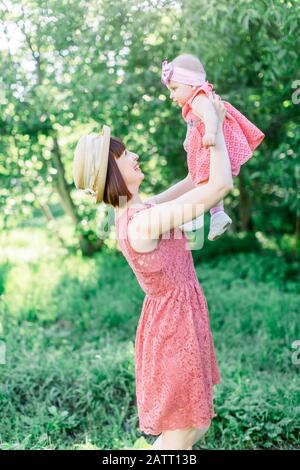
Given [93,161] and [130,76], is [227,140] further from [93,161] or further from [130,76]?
[130,76]

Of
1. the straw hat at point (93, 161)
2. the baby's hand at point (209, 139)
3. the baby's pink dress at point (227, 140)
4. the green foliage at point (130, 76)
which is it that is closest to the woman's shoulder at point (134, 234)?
the straw hat at point (93, 161)

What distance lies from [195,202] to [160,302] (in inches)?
14.8

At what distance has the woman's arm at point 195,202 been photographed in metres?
1.95

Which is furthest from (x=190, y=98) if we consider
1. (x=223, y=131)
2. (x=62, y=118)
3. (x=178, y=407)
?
(x=62, y=118)

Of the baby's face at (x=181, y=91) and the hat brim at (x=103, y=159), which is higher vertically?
the baby's face at (x=181, y=91)

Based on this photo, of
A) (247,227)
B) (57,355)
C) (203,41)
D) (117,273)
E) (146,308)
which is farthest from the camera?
(247,227)

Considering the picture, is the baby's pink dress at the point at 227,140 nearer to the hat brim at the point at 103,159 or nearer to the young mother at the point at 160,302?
the young mother at the point at 160,302

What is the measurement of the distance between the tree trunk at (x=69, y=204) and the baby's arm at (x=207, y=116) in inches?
151

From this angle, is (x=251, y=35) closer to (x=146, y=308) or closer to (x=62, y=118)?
(x=62, y=118)

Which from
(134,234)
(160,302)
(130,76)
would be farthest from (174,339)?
(130,76)

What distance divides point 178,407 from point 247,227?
5.02 metres

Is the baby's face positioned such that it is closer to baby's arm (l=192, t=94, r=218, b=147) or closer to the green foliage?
baby's arm (l=192, t=94, r=218, b=147)

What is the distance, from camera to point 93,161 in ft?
6.73

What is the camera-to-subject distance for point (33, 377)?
3680 mm
